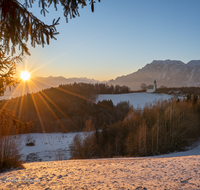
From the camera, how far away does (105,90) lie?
135500 mm

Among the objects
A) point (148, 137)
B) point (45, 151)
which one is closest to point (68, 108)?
point (45, 151)

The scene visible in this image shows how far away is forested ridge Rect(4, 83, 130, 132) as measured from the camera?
270 ft

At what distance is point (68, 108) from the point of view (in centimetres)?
10481

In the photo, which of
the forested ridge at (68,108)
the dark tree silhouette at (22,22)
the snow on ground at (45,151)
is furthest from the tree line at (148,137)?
the forested ridge at (68,108)

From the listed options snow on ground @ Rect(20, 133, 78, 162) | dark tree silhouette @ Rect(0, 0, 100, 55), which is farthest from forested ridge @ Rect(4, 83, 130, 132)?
dark tree silhouette @ Rect(0, 0, 100, 55)

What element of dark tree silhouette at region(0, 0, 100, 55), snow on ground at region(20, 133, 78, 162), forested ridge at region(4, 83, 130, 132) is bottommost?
snow on ground at region(20, 133, 78, 162)

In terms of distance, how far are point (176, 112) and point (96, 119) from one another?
5477cm

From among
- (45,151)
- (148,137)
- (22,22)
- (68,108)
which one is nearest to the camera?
(22,22)

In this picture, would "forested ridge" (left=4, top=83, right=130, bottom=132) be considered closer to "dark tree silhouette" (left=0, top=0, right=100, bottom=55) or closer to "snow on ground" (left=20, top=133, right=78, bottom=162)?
"snow on ground" (left=20, top=133, right=78, bottom=162)

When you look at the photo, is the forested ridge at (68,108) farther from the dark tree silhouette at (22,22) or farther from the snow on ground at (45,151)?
the dark tree silhouette at (22,22)

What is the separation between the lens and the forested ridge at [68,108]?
3240 inches

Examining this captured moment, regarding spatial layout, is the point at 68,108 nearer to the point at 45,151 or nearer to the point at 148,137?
the point at 45,151

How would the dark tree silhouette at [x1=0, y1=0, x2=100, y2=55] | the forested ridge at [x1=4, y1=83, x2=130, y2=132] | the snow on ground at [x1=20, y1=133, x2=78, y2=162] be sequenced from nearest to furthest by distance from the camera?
1. the dark tree silhouette at [x1=0, y1=0, x2=100, y2=55]
2. the snow on ground at [x1=20, y1=133, x2=78, y2=162]
3. the forested ridge at [x1=4, y1=83, x2=130, y2=132]

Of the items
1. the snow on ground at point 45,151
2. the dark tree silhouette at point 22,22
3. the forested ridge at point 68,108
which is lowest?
the snow on ground at point 45,151
